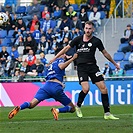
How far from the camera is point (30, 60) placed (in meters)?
28.3

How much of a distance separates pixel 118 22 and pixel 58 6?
3.57m

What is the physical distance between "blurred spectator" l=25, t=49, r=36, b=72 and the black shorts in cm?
1163

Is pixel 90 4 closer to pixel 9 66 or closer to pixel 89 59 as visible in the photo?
pixel 9 66

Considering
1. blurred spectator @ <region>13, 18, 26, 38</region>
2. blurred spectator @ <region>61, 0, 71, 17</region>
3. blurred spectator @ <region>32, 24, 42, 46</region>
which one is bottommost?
blurred spectator @ <region>32, 24, 42, 46</region>

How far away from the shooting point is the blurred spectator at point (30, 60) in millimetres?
27691

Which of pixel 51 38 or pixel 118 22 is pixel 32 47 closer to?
pixel 51 38

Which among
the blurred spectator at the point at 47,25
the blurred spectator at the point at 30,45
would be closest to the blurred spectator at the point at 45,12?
the blurred spectator at the point at 47,25

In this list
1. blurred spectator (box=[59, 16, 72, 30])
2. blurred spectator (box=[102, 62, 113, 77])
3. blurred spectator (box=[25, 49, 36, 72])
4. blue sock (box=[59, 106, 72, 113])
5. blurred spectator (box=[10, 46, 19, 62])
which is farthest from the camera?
blurred spectator (box=[59, 16, 72, 30])

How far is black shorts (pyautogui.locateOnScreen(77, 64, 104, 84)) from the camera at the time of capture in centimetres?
1586

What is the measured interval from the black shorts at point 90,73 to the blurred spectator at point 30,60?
11634 mm

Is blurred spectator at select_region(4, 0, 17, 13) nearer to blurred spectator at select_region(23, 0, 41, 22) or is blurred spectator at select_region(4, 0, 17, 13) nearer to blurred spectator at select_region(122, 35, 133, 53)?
blurred spectator at select_region(23, 0, 41, 22)

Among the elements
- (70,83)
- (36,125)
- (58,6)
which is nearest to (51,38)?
(58,6)

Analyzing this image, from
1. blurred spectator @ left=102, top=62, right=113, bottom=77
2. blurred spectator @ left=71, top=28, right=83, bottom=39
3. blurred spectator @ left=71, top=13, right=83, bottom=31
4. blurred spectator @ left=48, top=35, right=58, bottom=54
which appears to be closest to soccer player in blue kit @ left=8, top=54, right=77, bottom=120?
blurred spectator @ left=102, top=62, right=113, bottom=77

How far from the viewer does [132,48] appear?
28.3 meters
